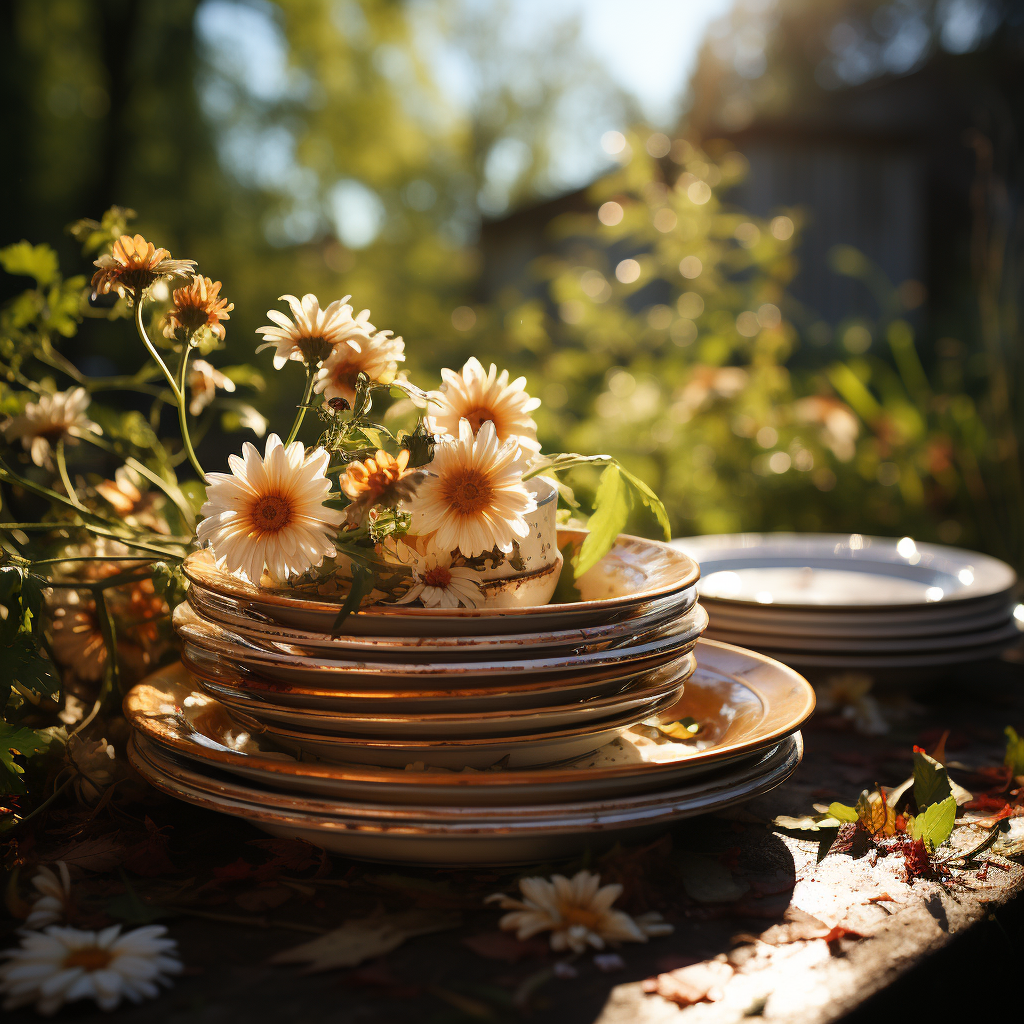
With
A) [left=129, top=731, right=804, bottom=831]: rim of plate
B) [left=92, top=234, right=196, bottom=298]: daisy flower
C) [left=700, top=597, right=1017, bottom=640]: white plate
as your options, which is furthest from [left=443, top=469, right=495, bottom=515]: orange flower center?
[left=700, top=597, right=1017, bottom=640]: white plate

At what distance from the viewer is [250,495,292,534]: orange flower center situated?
0.61 metres

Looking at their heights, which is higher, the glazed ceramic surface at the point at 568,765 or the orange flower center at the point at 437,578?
the orange flower center at the point at 437,578

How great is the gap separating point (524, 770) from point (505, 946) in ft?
0.41

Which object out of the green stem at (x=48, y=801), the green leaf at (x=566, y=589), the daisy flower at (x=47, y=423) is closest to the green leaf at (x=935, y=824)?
the green leaf at (x=566, y=589)

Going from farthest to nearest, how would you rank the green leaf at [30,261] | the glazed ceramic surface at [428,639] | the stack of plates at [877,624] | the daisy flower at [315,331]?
the stack of plates at [877,624] < the green leaf at [30,261] < the daisy flower at [315,331] < the glazed ceramic surface at [428,639]

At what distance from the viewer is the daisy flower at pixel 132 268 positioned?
710mm

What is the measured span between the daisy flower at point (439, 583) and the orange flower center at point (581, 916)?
0.22m

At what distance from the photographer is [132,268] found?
71cm

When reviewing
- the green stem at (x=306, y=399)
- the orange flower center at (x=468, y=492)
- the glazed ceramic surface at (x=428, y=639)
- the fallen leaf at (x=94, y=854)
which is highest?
the green stem at (x=306, y=399)

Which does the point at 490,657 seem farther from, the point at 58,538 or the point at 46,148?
the point at 46,148

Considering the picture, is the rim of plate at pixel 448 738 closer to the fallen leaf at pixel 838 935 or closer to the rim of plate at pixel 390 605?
the rim of plate at pixel 390 605

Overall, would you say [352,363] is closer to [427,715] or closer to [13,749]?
[427,715]

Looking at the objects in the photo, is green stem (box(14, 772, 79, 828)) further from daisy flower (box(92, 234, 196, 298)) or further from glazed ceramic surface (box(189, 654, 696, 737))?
daisy flower (box(92, 234, 196, 298))

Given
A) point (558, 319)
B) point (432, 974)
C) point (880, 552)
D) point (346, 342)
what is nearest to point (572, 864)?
point (432, 974)
